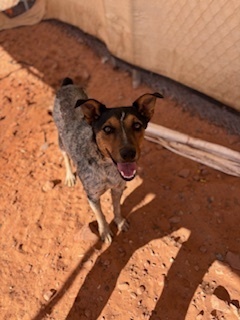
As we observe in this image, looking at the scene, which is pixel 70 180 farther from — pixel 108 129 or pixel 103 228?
pixel 108 129

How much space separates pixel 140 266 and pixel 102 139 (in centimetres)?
210

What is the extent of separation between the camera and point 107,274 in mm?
4621


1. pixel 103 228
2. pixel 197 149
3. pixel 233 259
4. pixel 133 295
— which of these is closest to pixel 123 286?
pixel 133 295

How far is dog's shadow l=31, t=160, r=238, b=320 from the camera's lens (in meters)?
4.32

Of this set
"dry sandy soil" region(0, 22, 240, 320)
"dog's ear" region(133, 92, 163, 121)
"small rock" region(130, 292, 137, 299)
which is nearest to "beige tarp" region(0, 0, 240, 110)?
"dry sandy soil" region(0, 22, 240, 320)

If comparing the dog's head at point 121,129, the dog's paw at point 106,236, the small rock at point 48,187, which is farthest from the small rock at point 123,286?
the small rock at point 48,187

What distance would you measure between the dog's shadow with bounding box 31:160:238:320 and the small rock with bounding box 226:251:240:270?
11cm

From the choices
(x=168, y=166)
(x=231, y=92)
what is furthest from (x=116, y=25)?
(x=168, y=166)

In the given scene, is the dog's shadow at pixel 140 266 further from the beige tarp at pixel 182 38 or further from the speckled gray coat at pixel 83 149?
the beige tarp at pixel 182 38

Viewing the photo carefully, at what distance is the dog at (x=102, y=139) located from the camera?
11.7ft

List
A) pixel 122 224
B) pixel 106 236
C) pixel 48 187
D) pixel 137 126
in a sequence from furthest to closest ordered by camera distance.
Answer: pixel 48 187 → pixel 122 224 → pixel 106 236 → pixel 137 126

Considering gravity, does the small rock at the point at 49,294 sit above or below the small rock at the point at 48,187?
below

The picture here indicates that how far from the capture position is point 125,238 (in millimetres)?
5008

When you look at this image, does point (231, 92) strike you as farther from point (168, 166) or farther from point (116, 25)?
point (116, 25)
